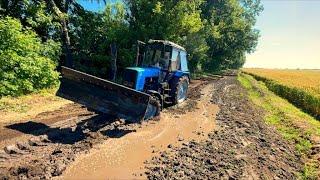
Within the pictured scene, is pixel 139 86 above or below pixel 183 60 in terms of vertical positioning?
below

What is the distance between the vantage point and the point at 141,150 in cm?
887

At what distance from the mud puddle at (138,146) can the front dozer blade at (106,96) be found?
67 centimetres

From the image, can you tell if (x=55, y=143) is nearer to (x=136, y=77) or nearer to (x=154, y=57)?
(x=136, y=77)

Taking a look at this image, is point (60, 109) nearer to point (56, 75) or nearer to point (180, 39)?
point (56, 75)

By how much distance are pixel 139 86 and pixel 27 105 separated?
4.32 metres

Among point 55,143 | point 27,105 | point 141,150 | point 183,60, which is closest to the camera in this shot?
point 55,143

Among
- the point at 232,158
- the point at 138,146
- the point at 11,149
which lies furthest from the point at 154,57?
the point at 11,149

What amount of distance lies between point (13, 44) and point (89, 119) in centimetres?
479

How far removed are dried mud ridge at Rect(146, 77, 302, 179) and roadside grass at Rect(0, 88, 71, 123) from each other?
5.15 m

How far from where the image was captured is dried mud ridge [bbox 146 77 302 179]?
24.7 feet

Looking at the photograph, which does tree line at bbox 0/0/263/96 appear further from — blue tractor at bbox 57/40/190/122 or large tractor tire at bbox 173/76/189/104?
large tractor tire at bbox 173/76/189/104

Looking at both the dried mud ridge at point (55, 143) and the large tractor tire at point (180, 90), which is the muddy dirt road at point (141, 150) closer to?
the dried mud ridge at point (55, 143)

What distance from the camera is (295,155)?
9.88 metres

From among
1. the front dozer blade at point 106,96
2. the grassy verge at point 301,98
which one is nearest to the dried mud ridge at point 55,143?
the front dozer blade at point 106,96
